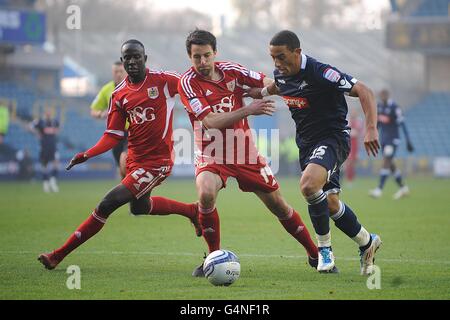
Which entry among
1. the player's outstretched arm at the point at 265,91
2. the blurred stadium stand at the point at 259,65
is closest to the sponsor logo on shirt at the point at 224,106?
the player's outstretched arm at the point at 265,91

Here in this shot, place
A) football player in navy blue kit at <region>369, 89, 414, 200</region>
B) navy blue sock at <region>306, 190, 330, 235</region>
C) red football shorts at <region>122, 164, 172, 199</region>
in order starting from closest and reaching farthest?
navy blue sock at <region>306, 190, 330, 235</region>, red football shorts at <region>122, 164, 172, 199</region>, football player in navy blue kit at <region>369, 89, 414, 200</region>

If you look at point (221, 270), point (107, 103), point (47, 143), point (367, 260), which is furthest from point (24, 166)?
point (221, 270)

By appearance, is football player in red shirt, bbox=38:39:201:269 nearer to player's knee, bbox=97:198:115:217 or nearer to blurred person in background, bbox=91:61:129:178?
player's knee, bbox=97:198:115:217

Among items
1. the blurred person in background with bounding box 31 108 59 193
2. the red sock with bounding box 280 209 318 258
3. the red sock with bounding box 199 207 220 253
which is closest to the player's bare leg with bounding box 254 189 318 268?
the red sock with bounding box 280 209 318 258

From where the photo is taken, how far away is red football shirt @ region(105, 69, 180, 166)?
8.94 m

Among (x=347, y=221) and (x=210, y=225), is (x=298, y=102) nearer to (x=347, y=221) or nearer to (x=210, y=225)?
(x=347, y=221)

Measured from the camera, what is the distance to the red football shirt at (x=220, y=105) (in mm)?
8383

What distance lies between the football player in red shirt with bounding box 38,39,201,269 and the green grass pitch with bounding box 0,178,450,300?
0.68 m

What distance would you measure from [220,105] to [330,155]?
1124mm

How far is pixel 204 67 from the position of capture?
8312 millimetres

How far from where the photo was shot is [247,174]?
8.47 meters

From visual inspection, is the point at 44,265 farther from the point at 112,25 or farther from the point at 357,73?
the point at 112,25

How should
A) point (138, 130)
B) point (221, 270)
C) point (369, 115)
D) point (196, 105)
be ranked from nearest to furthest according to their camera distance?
point (221, 270)
point (369, 115)
point (196, 105)
point (138, 130)

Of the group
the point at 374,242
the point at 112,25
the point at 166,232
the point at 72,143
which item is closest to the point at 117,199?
the point at 374,242
